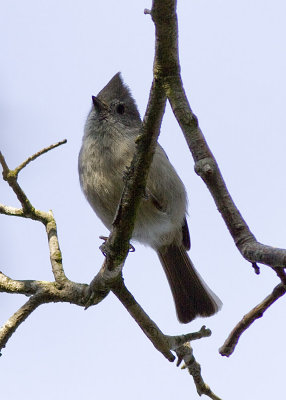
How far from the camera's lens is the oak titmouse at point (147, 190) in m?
4.34

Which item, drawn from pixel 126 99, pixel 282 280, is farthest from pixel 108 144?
pixel 282 280

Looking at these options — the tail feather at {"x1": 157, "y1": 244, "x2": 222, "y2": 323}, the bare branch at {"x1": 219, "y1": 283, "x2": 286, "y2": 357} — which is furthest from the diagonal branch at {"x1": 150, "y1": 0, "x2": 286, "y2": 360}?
the tail feather at {"x1": 157, "y1": 244, "x2": 222, "y2": 323}

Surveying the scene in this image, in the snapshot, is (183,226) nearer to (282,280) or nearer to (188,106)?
(188,106)

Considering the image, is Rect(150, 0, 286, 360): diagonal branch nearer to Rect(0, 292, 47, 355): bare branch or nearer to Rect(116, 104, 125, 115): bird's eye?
Rect(0, 292, 47, 355): bare branch

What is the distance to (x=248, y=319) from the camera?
95.6 inches

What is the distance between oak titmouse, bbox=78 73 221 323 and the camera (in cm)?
434

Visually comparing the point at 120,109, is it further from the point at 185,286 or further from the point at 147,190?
the point at 185,286

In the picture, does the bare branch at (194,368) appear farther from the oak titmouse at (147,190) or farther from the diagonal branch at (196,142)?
the diagonal branch at (196,142)

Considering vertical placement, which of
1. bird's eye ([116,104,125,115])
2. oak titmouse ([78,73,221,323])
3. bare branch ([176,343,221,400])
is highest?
bird's eye ([116,104,125,115])

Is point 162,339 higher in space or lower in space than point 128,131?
lower

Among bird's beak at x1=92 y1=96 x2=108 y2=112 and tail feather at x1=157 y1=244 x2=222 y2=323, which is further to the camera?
tail feather at x1=157 y1=244 x2=222 y2=323

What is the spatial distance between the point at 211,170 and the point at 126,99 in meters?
2.75

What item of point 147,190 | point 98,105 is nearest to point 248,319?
point 147,190

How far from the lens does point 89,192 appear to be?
176 inches
